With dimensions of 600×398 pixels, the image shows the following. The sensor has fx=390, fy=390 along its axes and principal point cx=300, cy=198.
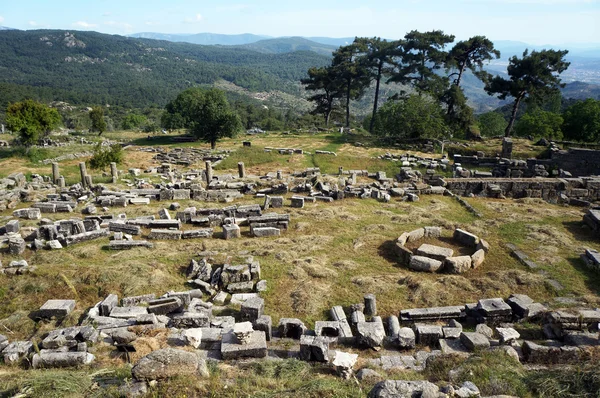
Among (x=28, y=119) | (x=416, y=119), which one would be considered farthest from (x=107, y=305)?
(x=28, y=119)

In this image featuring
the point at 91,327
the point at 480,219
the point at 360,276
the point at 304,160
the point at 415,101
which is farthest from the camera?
the point at 415,101

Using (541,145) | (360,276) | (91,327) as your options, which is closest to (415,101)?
(541,145)

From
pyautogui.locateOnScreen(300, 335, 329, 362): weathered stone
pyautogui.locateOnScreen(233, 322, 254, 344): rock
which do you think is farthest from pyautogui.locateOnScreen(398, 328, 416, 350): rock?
pyautogui.locateOnScreen(233, 322, 254, 344): rock

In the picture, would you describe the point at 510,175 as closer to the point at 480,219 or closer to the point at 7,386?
the point at 480,219

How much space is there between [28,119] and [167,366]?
134ft

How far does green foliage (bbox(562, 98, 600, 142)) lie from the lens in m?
38.6

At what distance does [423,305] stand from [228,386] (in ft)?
20.3

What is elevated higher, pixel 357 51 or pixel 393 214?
pixel 357 51

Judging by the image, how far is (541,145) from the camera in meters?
35.3

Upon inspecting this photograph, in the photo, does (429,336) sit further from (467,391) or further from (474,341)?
(467,391)

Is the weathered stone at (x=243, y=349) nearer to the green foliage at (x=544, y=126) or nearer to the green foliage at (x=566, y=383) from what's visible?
the green foliage at (x=566, y=383)

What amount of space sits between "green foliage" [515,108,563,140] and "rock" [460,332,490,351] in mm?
38472

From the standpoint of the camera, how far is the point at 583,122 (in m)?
39.9

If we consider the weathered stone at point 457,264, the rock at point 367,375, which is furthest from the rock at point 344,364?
the weathered stone at point 457,264
